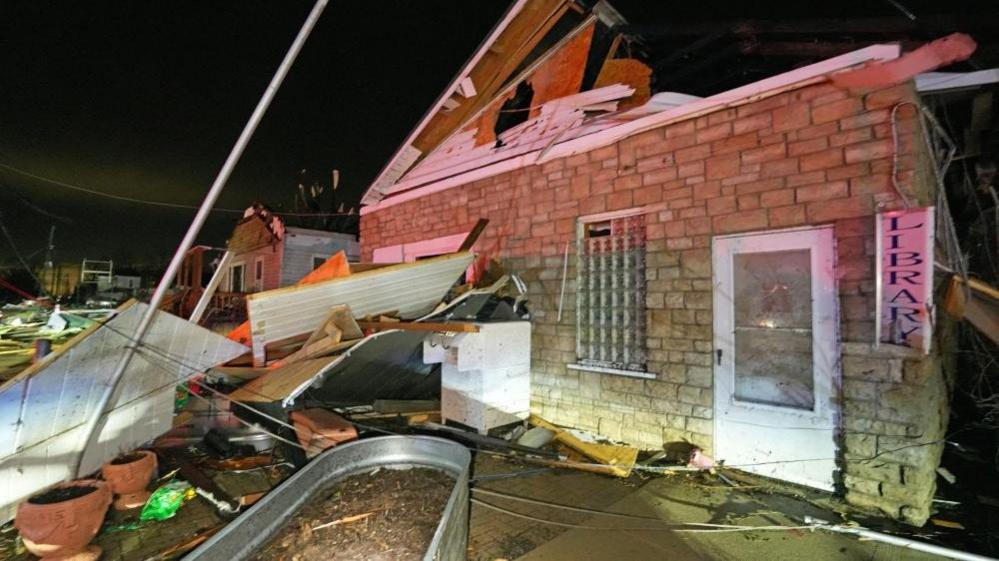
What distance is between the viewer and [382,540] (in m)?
2.82

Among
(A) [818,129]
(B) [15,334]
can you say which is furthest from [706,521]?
(B) [15,334]

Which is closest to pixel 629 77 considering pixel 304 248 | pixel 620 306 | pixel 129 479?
pixel 620 306

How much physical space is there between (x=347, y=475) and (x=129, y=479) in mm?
2327

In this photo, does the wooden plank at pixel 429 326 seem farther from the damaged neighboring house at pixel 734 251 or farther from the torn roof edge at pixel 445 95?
the torn roof edge at pixel 445 95

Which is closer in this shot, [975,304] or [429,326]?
[975,304]

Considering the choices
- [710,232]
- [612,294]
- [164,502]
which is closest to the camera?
[164,502]

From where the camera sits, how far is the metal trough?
2.30 meters

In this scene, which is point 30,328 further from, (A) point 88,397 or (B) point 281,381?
(B) point 281,381

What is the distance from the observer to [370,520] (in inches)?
118

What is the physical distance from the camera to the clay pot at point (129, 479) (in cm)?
405

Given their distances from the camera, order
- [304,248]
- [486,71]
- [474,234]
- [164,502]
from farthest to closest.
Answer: [304,248]
[486,71]
[474,234]
[164,502]

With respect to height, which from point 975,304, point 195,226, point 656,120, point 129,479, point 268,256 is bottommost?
point 129,479

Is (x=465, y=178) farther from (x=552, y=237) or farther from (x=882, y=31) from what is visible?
(x=882, y=31)

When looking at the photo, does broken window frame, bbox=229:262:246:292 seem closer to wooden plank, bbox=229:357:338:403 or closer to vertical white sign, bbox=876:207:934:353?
wooden plank, bbox=229:357:338:403
